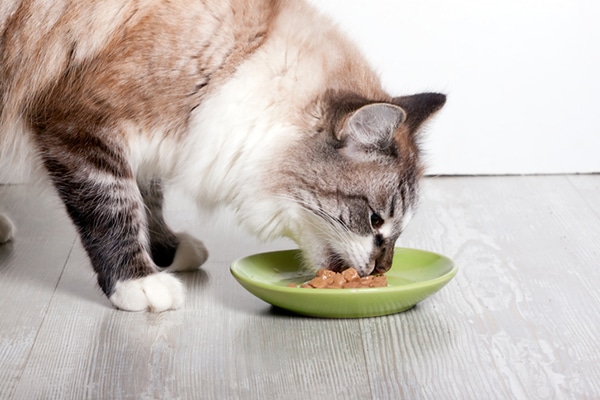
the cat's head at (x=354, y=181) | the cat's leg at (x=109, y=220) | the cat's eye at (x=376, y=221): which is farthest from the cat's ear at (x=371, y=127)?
the cat's leg at (x=109, y=220)

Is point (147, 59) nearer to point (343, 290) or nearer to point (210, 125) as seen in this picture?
point (210, 125)

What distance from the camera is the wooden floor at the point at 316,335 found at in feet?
5.64

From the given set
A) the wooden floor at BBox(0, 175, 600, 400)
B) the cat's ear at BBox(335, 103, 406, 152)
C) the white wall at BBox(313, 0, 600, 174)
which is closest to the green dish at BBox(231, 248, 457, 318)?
the wooden floor at BBox(0, 175, 600, 400)

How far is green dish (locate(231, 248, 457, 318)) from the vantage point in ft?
6.53

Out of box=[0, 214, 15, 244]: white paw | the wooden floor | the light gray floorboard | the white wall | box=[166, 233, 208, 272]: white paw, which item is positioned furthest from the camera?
the white wall

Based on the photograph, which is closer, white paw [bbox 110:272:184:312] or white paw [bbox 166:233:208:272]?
white paw [bbox 110:272:184:312]

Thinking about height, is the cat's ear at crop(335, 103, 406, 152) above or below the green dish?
above

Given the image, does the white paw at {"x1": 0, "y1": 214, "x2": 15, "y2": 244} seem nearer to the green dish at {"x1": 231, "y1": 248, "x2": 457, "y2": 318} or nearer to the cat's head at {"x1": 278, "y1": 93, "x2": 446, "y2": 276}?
the green dish at {"x1": 231, "y1": 248, "x2": 457, "y2": 318}

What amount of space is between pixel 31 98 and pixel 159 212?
528mm

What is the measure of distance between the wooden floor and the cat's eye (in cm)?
21

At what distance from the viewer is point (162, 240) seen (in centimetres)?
256

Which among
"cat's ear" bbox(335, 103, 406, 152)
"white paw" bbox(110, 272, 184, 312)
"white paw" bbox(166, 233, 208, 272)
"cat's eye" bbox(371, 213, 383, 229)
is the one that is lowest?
"white paw" bbox(166, 233, 208, 272)

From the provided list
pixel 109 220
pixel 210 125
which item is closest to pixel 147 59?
pixel 210 125

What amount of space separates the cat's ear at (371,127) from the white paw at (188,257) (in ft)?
2.17
